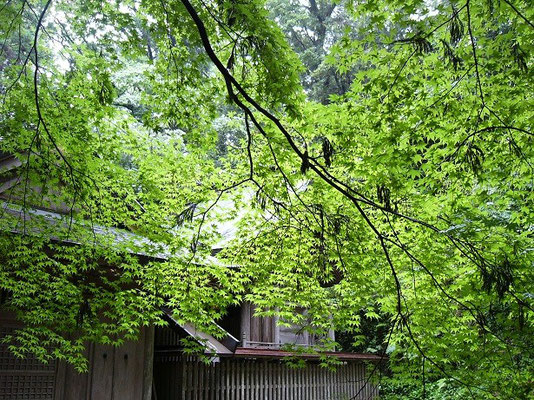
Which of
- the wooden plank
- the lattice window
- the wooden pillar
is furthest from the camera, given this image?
the wooden pillar

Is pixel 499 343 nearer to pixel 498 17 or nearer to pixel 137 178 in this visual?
pixel 498 17

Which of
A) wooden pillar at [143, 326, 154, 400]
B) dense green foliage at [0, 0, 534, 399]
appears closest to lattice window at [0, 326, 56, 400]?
dense green foliage at [0, 0, 534, 399]

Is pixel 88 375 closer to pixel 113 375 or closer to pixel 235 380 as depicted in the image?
pixel 113 375

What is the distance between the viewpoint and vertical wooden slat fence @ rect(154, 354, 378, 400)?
28.8ft

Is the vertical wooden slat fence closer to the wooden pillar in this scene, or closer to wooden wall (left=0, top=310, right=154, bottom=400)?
the wooden pillar

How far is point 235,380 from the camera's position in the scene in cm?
941

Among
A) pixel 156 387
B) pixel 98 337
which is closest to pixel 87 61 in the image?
pixel 98 337

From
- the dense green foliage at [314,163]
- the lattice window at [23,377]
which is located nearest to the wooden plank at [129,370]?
the dense green foliage at [314,163]

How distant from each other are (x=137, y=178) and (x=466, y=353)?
5319 mm

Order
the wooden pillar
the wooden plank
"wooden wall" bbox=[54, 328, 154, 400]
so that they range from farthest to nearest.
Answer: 1. the wooden pillar
2. the wooden plank
3. "wooden wall" bbox=[54, 328, 154, 400]

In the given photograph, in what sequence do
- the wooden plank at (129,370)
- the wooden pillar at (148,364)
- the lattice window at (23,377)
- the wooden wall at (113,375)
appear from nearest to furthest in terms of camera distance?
the lattice window at (23,377) < the wooden wall at (113,375) < the wooden plank at (129,370) < the wooden pillar at (148,364)

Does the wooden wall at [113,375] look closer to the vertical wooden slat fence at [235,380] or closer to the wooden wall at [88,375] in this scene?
the wooden wall at [88,375]

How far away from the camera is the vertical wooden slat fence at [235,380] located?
8773 millimetres

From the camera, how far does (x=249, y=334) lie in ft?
38.8
